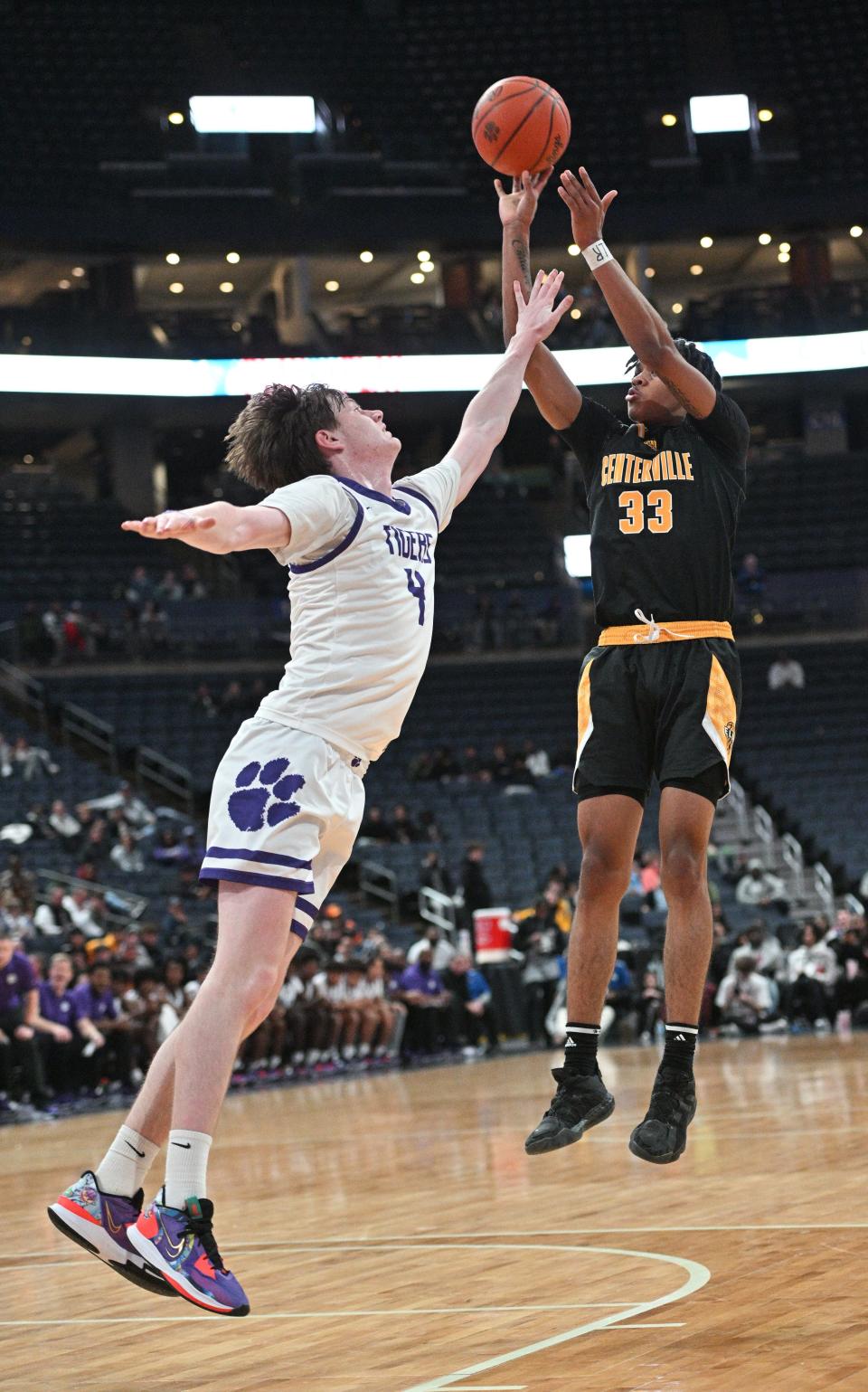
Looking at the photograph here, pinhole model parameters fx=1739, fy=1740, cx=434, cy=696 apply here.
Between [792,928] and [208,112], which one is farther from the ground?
[208,112]

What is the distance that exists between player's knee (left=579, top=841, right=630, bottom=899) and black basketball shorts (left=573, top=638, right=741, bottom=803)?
190 millimetres

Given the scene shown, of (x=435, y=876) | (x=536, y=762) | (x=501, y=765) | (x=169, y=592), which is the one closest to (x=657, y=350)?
(x=435, y=876)

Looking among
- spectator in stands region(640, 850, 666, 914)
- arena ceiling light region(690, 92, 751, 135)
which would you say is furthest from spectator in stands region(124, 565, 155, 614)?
arena ceiling light region(690, 92, 751, 135)

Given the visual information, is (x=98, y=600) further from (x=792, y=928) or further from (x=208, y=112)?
(x=792, y=928)

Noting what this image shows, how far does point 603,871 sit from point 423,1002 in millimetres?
14240

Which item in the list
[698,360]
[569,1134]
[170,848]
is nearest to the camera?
[569,1134]

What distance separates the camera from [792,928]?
2216 centimetres

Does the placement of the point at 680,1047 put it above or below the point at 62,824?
below

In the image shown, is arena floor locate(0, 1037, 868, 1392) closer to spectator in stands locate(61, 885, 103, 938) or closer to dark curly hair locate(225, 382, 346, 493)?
dark curly hair locate(225, 382, 346, 493)

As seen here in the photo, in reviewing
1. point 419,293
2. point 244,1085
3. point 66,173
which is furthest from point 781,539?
point 244,1085

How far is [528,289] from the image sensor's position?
19.1 ft

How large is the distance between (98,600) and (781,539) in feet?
41.8

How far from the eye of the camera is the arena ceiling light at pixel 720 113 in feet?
115

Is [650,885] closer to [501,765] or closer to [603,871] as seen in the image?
[501,765]
